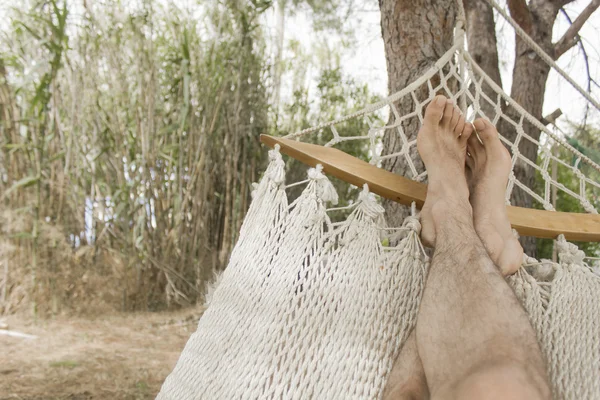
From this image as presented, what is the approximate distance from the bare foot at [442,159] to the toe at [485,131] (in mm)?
22

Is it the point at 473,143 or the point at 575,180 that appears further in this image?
the point at 575,180

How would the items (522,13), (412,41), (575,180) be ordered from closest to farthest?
(412,41) → (522,13) → (575,180)

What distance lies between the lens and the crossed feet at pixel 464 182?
999 millimetres

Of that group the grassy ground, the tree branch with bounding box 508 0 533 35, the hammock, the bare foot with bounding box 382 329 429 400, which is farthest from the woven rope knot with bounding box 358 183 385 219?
the tree branch with bounding box 508 0 533 35

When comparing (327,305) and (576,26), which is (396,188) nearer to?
(327,305)

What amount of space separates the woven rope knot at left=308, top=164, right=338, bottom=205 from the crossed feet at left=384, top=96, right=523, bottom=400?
0.20 metres

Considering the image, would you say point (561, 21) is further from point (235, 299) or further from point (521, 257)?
point (235, 299)

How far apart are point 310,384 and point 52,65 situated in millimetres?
2227

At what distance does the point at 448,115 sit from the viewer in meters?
1.24

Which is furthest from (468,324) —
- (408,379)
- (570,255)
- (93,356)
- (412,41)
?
(93,356)

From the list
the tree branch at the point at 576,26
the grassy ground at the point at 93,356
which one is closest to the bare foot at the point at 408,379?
the grassy ground at the point at 93,356

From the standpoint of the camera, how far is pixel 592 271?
3.69ft

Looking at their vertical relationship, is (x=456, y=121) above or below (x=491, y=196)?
above

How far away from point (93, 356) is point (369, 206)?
1677mm
